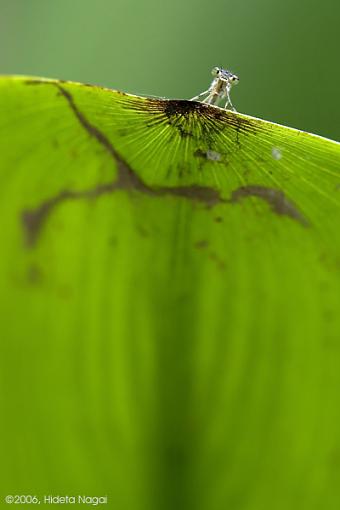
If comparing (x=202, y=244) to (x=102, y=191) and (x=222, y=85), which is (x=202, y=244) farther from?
(x=222, y=85)

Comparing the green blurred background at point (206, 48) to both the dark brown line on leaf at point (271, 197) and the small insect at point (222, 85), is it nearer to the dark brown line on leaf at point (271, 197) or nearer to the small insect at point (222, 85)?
the small insect at point (222, 85)

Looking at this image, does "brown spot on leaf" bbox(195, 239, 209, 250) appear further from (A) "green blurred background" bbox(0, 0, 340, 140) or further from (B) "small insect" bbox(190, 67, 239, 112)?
(A) "green blurred background" bbox(0, 0, 340, 140)

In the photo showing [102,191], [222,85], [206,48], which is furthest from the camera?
[206,48]

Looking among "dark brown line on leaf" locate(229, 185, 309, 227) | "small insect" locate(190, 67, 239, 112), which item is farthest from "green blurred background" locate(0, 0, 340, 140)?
Answer: "dark brown line on leaf" locate(229, 185, 309, 227)

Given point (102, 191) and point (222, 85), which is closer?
point (102, 191)

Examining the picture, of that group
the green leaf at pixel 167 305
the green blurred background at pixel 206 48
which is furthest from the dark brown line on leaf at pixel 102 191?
the green blurred background at pixel 206 48

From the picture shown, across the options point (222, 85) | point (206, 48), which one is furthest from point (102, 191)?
point (206, 48)
